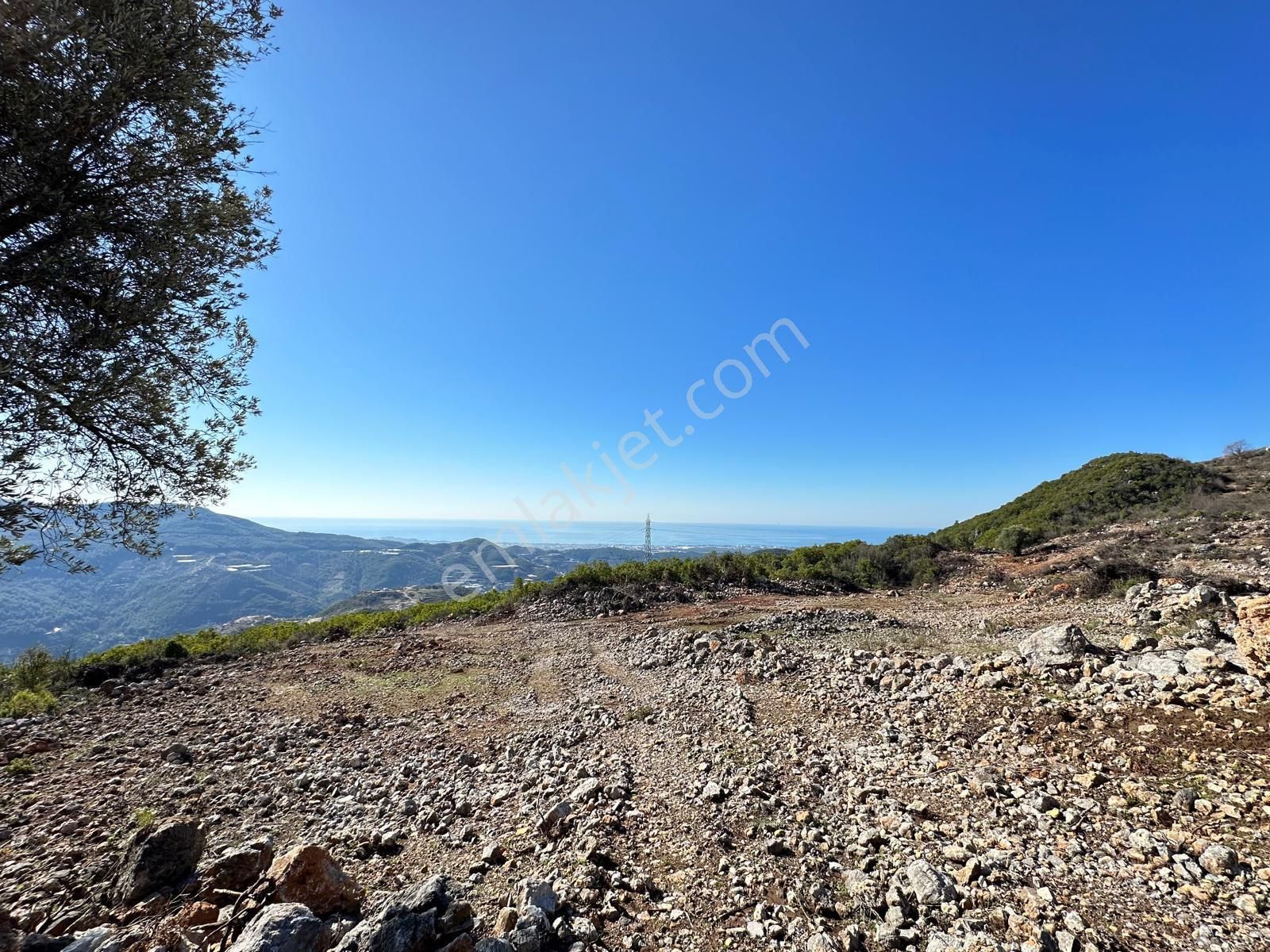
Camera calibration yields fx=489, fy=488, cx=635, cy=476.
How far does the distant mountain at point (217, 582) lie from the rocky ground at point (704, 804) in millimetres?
31680

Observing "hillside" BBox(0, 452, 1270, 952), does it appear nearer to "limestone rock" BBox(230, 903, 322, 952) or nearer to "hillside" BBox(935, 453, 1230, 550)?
"limestone rock" BBox(230, 903, 322, 952)

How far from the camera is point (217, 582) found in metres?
74.6

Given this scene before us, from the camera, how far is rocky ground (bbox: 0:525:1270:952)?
3.54m

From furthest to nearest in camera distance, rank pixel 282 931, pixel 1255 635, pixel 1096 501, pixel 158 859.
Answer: pixel 1096 501, pixel 1255 635, pixel 158 859, pixel 282 931

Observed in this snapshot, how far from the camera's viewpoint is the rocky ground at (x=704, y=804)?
139 inches

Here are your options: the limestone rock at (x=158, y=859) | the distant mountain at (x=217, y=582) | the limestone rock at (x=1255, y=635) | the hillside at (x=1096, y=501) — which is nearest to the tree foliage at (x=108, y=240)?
the limestone rock at (x=158, y=859)

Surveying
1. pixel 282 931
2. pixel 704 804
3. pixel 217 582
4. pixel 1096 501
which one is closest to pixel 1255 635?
pixel 704 804

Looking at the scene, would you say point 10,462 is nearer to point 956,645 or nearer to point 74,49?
point 74,49

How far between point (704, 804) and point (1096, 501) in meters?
A: 36.0

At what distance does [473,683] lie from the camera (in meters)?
10.9

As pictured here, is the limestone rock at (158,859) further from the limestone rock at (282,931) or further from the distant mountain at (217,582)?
the distant mountain at (217,582)

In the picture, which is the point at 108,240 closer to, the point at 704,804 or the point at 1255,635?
the point at 704,804

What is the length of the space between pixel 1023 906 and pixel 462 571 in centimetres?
5798

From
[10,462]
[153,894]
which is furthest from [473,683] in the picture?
[10,462]
